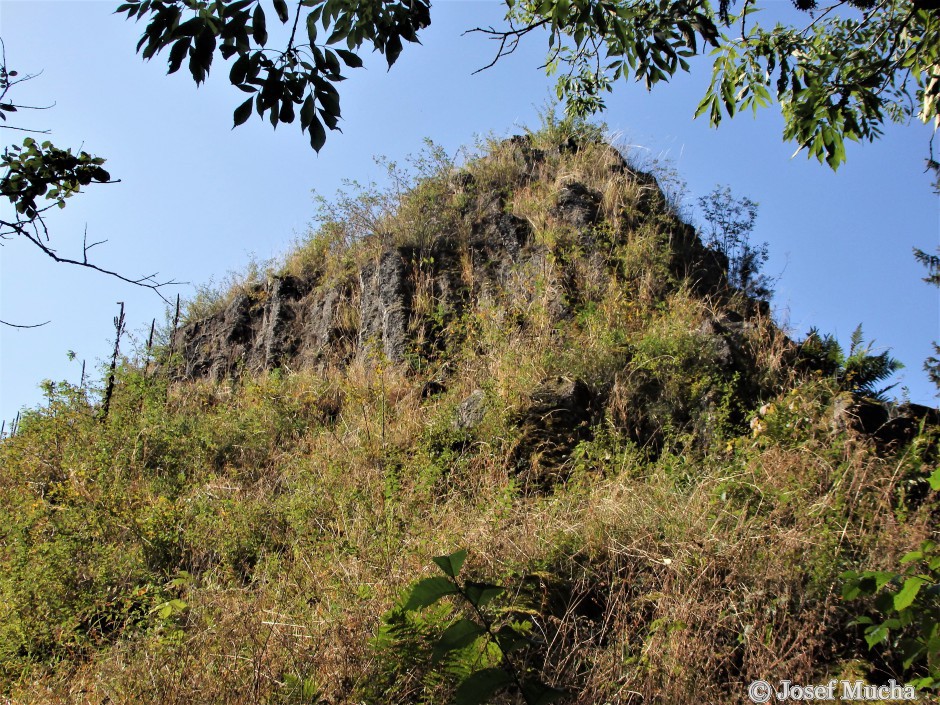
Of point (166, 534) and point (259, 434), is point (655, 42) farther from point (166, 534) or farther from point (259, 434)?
point (259, 434)

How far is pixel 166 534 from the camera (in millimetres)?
5246

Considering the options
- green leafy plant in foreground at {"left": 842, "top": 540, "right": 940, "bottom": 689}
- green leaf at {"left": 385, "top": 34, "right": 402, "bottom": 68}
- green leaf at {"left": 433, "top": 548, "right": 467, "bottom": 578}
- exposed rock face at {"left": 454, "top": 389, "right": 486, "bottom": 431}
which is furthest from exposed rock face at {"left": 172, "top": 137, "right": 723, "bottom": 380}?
green leaf at {"left": 433, "top": 548, "right": 467, "bottom": 578}

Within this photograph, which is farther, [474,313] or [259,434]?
[474,313]

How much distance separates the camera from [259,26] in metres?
2.52

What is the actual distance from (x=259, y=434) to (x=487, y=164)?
6431 mm

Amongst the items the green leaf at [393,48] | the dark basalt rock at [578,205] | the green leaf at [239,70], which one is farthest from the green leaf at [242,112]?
the dark basalt rock at [578,205]

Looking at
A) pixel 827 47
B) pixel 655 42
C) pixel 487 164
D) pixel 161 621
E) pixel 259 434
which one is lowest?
pixel 161 621

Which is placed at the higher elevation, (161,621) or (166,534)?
(166,534)

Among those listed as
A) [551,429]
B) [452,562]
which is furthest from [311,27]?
[551,429]

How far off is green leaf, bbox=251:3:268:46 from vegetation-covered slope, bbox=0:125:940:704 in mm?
2305

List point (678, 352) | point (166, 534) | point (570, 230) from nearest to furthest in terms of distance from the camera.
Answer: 1. point (166, 534)
2. point (678, 352)
3. point (570, 230)

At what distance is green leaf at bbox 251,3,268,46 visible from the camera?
2512 mm

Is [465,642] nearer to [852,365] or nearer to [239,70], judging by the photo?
[239,70]

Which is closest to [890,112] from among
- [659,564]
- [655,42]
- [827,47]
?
[827,47]
